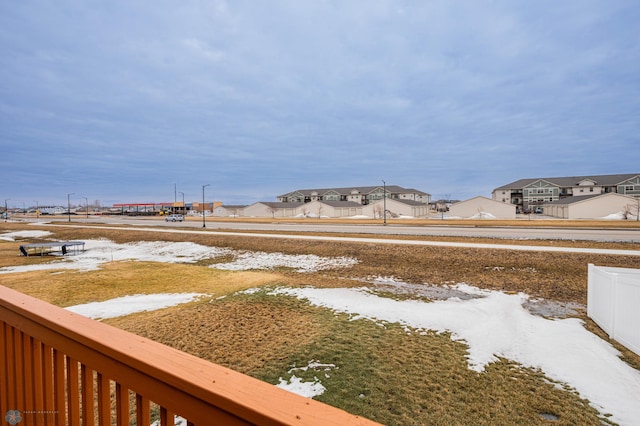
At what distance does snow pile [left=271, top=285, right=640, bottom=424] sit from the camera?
17.8ft

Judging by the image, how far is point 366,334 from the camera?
767 centimetres

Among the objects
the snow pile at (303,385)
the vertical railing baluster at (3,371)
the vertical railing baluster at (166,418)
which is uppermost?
the vertical railing baluster at (166,418)

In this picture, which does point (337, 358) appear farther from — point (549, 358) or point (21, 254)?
point (21, 254)

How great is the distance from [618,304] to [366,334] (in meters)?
5.97

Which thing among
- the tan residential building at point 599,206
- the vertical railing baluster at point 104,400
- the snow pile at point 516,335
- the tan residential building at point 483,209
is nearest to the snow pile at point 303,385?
the snow pile at point 516,335

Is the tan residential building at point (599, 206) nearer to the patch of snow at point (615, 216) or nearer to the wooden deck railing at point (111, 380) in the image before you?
the patch of snow at point (615, 216)

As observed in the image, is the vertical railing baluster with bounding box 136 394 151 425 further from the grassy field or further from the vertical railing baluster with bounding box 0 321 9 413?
the grassy field

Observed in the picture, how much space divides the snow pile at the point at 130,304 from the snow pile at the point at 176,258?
6.21 metres

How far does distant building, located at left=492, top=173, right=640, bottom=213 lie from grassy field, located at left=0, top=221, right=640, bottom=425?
77481 millimetres

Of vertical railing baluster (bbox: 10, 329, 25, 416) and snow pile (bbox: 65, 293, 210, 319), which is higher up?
vertical railing baluster (bbox: 10, 329, 25, 416)

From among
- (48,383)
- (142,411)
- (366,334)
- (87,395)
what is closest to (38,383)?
(48,383)

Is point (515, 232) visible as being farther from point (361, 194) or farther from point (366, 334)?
point (361, 194)

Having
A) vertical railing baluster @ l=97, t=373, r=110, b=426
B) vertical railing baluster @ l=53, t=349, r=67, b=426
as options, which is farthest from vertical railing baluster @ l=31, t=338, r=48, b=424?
vertical railing baluster @ l=97, t=373, r=110, b=426

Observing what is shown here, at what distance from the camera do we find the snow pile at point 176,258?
17547 mm
